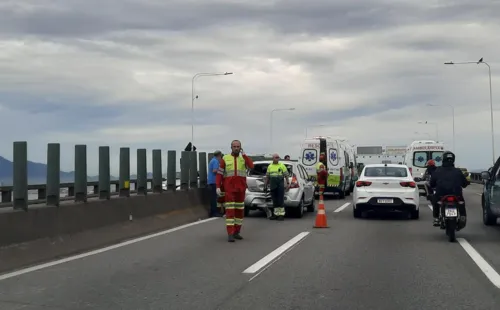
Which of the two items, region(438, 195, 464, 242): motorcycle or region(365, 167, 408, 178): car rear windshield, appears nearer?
region(438, 195, 464, 242): motorcycle

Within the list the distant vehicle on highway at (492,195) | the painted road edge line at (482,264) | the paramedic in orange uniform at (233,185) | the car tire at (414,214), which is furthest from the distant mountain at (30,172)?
the car tire at (414,214)

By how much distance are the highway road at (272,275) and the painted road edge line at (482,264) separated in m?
0.02

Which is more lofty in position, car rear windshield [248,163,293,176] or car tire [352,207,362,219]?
car rear windshield [248,163,293,176]

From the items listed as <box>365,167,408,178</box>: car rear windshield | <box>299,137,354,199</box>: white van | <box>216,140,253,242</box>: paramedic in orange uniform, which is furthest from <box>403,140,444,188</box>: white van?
<box>216,140,253,242</box>: paramedic in orange uniform

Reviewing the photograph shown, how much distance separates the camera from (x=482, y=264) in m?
10.5

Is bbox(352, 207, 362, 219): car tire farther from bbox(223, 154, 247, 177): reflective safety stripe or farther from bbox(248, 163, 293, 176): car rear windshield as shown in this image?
bbox(223, 154, 247, 177): reflective safety stripe

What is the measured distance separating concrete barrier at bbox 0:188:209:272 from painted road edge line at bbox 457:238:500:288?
6.44 meters

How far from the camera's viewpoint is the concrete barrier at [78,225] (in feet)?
33.3

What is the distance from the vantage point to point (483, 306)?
7344mm

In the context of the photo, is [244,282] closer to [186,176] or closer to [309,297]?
[309,297]

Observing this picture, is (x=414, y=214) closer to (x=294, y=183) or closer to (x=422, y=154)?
(x=294, y=183)

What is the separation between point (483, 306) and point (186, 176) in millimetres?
13357

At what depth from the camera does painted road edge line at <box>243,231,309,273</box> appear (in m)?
9.98

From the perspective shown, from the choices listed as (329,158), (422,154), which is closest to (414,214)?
(329,158)
